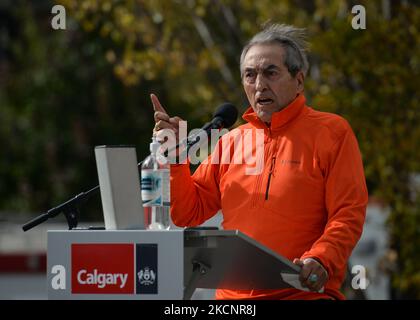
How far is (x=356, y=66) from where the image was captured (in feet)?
31.9

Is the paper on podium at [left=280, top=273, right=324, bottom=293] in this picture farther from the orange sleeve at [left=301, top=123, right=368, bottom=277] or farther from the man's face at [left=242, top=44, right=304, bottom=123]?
the man's face at [left=242, top=44, right=304, bottom=123]

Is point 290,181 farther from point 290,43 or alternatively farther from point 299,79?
point 290,43

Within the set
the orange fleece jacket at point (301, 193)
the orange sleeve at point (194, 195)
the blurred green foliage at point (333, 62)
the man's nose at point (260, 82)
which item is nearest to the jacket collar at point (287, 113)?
the orange fleece jacket at point (301, 193)

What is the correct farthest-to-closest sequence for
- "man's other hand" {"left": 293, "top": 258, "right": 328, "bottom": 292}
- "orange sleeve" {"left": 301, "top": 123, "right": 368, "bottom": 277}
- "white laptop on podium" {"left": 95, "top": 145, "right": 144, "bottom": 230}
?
"orange sleeve" {"left": 301, "top": 123, "right": 368, "bottom": 277} → "man's other hand" {"left": 293, "top": 258, "right": 328, "bottom": 292} → "white laptop on podium" {"left": 95, "top": 145, "right": 144, "bottom": 230}

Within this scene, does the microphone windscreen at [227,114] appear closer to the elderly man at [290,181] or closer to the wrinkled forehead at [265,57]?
the elderly man at [290,181]

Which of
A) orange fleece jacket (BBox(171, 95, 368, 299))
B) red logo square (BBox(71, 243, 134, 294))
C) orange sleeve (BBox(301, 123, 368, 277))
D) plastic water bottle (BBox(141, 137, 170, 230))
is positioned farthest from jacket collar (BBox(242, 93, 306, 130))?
red logo square (BBox(71, 243, 134, 294))

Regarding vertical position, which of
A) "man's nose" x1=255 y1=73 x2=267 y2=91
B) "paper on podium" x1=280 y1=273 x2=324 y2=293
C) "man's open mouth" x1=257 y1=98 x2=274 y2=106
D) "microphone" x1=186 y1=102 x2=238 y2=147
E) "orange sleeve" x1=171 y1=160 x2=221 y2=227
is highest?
"man's nose" x1=255 y1=73 x2=267 y2=91

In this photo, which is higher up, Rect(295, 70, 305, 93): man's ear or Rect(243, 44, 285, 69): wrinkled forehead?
Rect(243, 44, 285, 69): wrinkled forehead

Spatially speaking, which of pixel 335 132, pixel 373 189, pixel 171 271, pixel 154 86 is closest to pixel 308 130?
pixel 335 132

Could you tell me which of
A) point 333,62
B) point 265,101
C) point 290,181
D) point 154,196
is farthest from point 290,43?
point 333,62

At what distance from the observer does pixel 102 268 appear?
417 centimetres

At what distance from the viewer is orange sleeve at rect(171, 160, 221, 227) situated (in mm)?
5012

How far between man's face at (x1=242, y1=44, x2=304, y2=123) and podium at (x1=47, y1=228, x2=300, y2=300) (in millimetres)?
853
